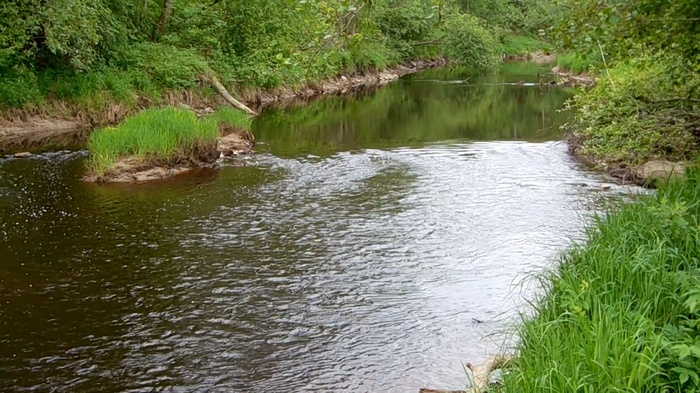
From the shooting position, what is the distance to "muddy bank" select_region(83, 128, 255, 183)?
1680cm

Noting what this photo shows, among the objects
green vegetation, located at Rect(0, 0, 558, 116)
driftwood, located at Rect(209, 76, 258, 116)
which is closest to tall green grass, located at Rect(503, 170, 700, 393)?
green vegetation, located at Rect(0, 0, 558, 116)

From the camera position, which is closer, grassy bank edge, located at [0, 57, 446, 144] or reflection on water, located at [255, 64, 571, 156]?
grassy bank edge, located at [0, 57, 446, 144]

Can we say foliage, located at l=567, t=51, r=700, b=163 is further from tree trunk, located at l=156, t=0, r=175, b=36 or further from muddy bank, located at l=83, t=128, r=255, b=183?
tree trunk, located at l=156, t=0, r=175, b=36

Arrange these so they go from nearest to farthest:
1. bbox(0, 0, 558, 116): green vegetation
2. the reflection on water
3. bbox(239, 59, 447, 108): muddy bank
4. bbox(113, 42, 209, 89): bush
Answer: bbox(0, 0, 558, 116): green vegetation, the reflection on water, bbox(113, 42, 209, 89): bush, bbox(239, 59, 447, 108): muddy bank

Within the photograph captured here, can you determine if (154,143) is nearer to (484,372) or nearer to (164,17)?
(484,372)

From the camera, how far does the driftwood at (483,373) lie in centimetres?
617


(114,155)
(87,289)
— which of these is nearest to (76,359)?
(87,289)

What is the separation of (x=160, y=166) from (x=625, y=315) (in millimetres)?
13984

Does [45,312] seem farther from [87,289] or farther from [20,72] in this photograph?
[20,72]

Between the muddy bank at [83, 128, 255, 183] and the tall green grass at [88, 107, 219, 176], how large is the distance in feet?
0.34

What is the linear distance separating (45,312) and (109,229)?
13.0 feet

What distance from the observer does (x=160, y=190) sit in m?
15.9

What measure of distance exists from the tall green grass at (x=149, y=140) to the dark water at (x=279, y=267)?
3.06ft

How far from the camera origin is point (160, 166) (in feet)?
57.9
